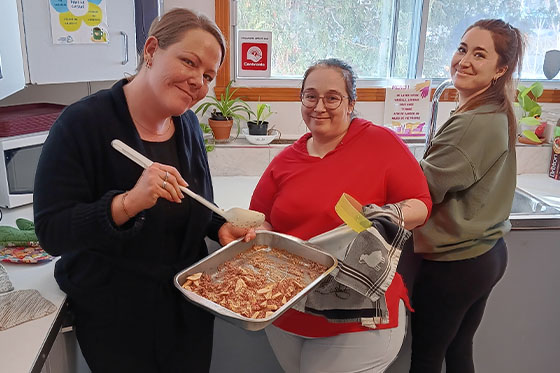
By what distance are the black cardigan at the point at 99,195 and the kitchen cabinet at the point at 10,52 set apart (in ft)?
1.52

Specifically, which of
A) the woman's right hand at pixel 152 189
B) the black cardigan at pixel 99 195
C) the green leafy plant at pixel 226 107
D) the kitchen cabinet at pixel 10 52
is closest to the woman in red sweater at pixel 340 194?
the black cardigan at pixel 99 195

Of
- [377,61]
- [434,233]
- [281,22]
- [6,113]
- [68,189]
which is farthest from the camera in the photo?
[377,61]

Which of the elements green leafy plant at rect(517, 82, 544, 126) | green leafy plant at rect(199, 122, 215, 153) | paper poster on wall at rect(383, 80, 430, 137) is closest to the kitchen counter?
green leafy plant at rect(199, 122, 215, 153)

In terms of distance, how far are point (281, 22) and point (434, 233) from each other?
144 centimetres

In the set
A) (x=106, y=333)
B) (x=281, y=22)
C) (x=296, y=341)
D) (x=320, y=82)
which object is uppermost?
(x=281, y=22)

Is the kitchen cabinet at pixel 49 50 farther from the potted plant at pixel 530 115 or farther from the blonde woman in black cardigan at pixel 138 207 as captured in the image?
the potted plant at pixel 530 115

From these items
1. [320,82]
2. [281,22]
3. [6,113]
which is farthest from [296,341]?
[281,22]

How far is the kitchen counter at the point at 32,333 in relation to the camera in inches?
38.0

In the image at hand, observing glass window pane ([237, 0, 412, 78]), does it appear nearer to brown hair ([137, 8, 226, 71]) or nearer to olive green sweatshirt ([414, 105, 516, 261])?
olive green sweatshirt ([414, 105, 516, 261])

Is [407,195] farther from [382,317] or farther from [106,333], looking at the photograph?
[106,333]

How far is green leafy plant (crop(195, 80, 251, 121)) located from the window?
9.6 inches

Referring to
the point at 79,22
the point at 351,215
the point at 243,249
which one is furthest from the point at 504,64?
the point at 79,22

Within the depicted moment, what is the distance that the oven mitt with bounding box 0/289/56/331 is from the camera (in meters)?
1.09

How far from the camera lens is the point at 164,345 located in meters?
1.22
